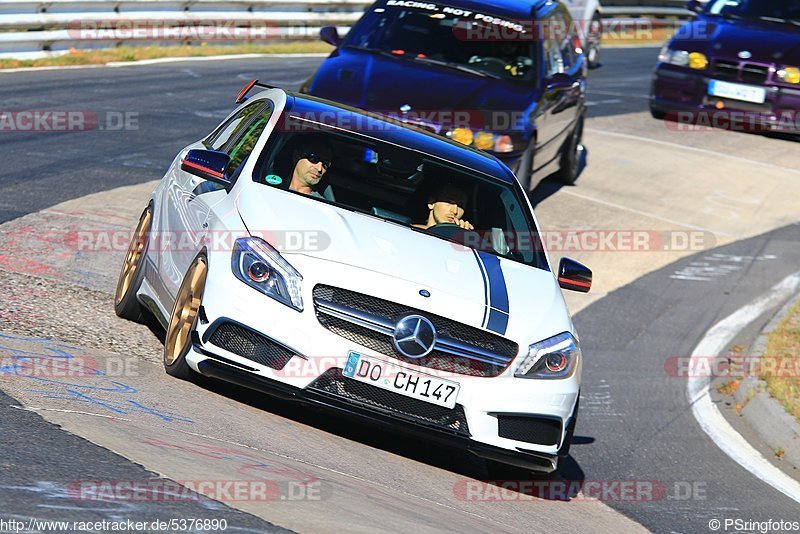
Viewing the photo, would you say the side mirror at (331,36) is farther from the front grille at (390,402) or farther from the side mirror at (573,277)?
the front grille at (390,402)

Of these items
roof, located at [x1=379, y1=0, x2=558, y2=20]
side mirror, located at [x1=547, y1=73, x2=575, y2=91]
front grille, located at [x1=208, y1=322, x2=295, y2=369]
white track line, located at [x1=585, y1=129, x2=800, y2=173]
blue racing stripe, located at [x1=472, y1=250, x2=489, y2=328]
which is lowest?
white track line, located at [x1=585, y1=129, x2=800, y2=173]

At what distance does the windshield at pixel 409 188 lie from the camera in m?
7.32

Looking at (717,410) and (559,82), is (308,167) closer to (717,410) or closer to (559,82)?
(717,410)

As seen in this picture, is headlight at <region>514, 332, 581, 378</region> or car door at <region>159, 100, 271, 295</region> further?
car door at <region>159, 100, 271, 295</region>

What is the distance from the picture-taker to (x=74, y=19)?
62.8ft

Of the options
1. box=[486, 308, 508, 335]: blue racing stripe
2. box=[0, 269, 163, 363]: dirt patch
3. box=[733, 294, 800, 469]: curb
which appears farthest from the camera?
box=[733, 294, 800, 469]: curb

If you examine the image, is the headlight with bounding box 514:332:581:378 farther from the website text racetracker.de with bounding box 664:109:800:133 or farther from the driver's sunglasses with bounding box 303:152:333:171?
the website text racetracker.de with bounding box 664:109:800:133

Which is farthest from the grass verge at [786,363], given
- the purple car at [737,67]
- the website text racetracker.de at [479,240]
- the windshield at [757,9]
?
the windshield at [757,9]

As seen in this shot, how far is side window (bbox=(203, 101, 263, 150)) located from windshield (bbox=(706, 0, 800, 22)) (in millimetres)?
11809

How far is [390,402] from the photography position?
20.2 feet

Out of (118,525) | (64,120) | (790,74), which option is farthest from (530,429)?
(790,74)

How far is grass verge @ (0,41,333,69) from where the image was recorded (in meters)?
18.4

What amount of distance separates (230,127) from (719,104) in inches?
442

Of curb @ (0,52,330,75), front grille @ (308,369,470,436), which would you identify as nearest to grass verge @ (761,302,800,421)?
front grille @ (308,369,470,436)
